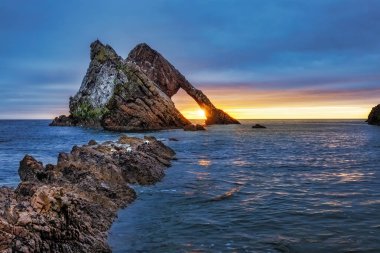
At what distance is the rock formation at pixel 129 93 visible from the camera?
103 metres

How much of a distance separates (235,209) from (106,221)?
5045mm

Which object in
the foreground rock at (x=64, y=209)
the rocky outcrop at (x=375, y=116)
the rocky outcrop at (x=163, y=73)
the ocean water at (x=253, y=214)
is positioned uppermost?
the rocky outcrop at (x=163, y=73)

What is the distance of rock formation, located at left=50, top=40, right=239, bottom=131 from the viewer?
102562 mm

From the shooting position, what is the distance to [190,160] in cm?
3278

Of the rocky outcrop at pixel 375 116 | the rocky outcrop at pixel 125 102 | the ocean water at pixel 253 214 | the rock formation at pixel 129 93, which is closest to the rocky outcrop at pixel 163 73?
the rock formation at pixel 129 93

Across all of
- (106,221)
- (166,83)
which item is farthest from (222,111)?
(106,221)

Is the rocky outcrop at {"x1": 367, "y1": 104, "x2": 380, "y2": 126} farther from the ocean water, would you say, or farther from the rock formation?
the ocean water

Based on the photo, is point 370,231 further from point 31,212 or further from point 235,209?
point 31,212

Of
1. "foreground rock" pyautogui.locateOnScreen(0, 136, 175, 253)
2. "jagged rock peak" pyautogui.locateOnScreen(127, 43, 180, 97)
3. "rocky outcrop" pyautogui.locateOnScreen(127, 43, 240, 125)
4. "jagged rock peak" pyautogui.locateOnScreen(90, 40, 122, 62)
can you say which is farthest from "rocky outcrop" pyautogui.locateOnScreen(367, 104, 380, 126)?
"foreground rock" pyautogui.locateOnScreen(0, 136, 175, 253)

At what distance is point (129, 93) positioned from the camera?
10438 cm

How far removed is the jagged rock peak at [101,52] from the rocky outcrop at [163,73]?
719cm

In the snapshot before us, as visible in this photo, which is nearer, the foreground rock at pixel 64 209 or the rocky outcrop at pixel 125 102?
the foreground rock at pixel 64 209

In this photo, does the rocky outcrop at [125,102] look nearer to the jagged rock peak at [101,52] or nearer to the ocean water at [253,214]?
the jagged rock peak at [101,52]

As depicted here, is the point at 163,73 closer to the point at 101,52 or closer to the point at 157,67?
the point at 157,67
